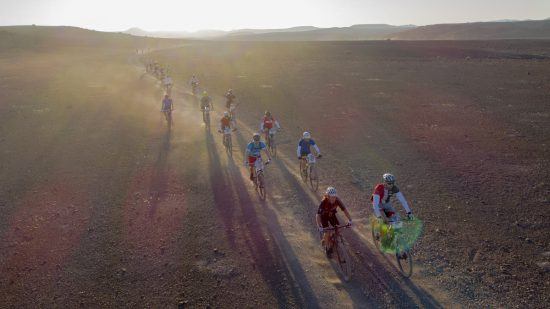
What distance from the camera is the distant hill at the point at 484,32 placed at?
409 feet

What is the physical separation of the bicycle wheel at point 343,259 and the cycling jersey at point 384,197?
3.97 feet

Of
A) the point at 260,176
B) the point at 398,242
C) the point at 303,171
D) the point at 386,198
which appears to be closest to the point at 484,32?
the point at 303,171

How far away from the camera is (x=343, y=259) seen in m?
9.03

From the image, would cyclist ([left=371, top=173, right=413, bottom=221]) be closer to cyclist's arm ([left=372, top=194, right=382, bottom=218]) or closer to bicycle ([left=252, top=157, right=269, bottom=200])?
cyclist's arm ([left=372, top=194, right=382, bottom=218])

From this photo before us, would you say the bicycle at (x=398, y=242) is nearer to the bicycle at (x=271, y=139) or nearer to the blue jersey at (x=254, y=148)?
the blue jersey at (x=254, y=148)

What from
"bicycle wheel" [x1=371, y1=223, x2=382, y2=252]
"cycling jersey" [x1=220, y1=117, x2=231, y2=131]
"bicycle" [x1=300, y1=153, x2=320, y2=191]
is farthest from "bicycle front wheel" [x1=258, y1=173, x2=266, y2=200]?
"cycling jersey" [x1=220, y1=117, x2=231, y2=131]

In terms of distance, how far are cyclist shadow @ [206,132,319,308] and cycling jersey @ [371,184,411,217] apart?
99.5 inches

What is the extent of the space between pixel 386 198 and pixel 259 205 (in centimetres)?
487

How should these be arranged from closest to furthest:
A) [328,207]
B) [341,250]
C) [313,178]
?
1. [341,250]
2. [328,207]
3. [313,178]

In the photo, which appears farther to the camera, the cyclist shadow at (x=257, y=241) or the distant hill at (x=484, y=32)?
the distant hill at (x=484, y=32)

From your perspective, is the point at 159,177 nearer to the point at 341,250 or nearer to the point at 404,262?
the point at 341,250

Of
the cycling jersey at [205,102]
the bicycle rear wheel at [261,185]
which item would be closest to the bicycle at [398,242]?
the bicycle rear wheel at [261,185]

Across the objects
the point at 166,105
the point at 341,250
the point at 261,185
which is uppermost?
the point at 166,105

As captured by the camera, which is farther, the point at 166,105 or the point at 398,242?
the point at 166,105
